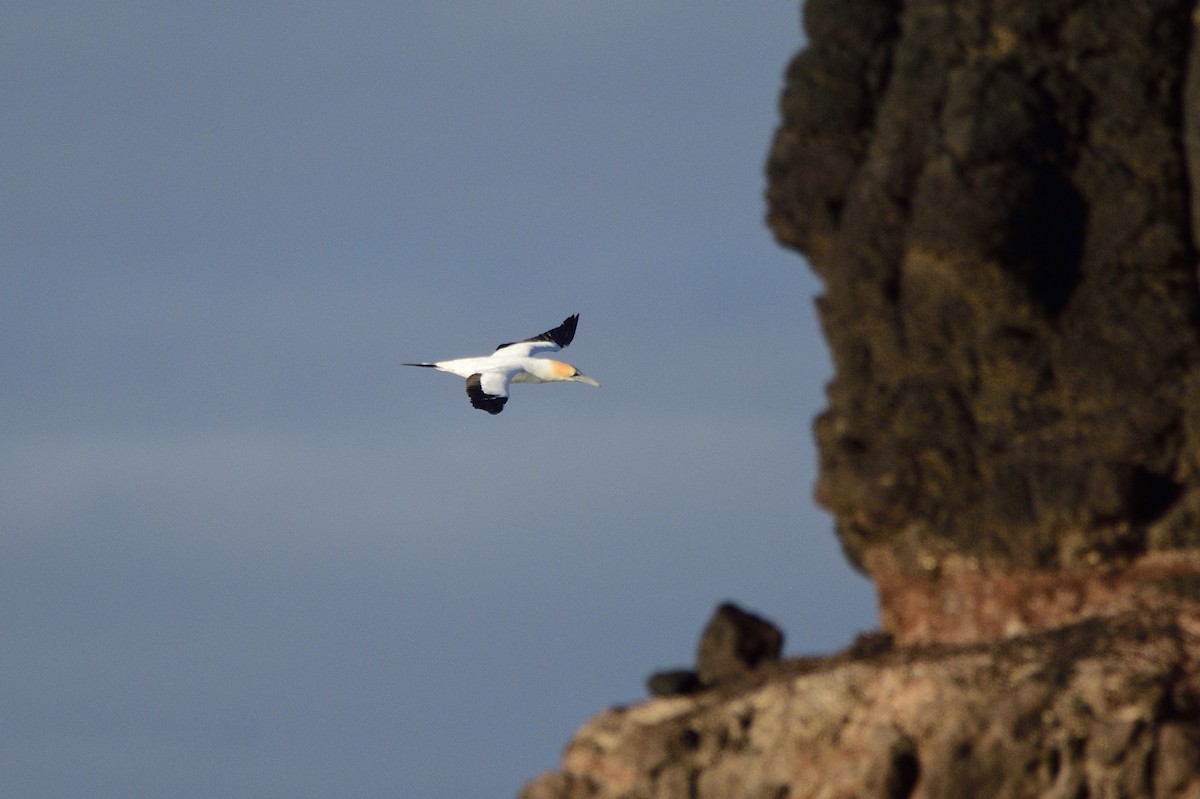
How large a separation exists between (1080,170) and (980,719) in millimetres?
10856

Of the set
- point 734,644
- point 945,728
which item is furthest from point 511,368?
point 945,728

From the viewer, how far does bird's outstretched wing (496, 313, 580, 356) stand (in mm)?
61750

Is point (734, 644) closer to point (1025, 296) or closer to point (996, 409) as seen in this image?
point (996, 409)

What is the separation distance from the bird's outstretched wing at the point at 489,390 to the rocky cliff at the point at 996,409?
6.71 meters

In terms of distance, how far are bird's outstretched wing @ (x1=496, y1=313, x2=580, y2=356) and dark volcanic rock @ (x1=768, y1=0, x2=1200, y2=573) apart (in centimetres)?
1002

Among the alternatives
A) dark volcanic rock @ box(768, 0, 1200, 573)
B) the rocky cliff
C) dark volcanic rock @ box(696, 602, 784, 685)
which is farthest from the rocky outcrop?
dark volcanic rock @ box(768, 0, 1200, 573)

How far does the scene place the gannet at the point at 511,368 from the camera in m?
55.9

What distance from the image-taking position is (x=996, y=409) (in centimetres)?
5212

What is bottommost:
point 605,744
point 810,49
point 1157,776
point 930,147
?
point 1157,776

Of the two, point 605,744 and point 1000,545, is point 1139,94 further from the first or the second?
point 605,744

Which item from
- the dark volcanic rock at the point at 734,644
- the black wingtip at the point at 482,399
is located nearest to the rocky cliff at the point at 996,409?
the dark volcanic rock at the point at 734,644

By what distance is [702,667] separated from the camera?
183ft

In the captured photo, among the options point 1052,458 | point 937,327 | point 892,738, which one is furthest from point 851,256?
point 892,738

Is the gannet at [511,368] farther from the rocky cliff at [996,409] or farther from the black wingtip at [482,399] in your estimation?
the rocky cliff at [996,409]
